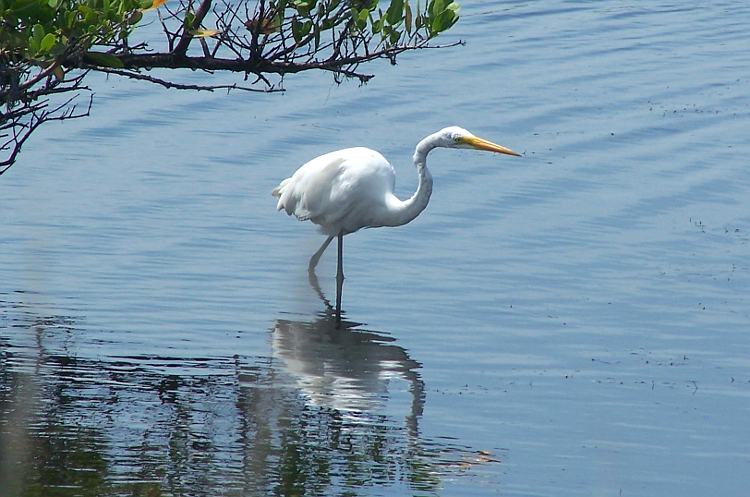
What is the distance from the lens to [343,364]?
32.6 feet

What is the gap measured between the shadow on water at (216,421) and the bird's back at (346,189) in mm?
1691

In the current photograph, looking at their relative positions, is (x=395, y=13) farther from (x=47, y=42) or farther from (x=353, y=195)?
(x=353, y=195)

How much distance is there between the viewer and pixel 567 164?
669 inches

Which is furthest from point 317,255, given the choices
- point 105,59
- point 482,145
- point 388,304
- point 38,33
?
point 38,33

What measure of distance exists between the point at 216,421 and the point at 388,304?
3452mm

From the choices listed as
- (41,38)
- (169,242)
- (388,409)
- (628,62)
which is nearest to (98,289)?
(169,242)

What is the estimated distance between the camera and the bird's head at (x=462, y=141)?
1109 centimetres

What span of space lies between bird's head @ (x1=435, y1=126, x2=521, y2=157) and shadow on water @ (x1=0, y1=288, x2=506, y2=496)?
1.71 meters

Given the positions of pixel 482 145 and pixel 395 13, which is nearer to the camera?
pixel 395 13

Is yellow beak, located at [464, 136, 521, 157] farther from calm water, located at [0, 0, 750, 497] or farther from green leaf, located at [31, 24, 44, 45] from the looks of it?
→ green leaf, located at [31, 24, 44, 45]

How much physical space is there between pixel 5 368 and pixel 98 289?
2280mm

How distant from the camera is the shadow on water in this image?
7.31 metres

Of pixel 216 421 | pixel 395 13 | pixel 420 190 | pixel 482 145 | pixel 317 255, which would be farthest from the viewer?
pixel 317 255

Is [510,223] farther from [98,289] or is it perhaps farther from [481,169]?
[98,289]
